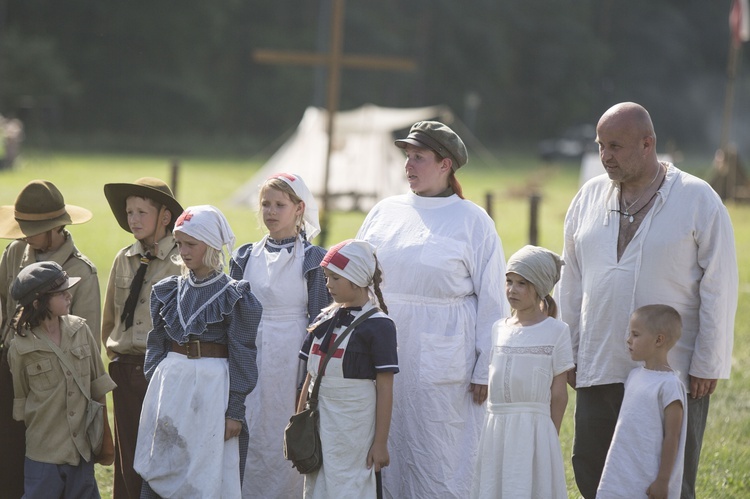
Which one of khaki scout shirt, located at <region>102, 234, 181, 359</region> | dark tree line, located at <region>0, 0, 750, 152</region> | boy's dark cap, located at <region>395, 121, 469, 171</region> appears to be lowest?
khaki scout shirt, located at <region>102, 234, 181, 359</region>

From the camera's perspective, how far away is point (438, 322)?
4.39 metres

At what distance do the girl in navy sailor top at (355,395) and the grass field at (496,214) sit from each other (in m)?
0.75

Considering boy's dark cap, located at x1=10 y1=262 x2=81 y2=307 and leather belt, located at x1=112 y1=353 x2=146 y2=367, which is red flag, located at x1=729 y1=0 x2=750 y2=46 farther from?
boy's dark cap, located at x1=10 y1=262 x2=81 y2=307

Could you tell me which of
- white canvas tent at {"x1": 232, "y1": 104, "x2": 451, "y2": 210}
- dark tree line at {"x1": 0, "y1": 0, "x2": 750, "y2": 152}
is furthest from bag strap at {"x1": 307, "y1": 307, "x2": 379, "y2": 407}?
dark tree line at {"x1": 0, "y1": 0, "x2": 750, "y2": 152}

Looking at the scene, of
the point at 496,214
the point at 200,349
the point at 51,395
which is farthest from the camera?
the point at 496,214

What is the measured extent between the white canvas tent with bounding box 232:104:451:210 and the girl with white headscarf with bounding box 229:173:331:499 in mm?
15298

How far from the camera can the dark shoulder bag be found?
3.97 meters

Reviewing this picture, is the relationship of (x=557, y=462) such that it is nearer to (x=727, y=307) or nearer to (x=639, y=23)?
(x=727, y=307)

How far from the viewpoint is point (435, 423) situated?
438 cm

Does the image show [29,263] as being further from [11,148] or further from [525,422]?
[11,148]

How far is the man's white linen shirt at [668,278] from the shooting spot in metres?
3.99

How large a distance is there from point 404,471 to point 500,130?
5733cm

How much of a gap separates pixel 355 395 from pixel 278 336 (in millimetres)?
627

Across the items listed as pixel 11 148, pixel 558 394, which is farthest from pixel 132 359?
pixel 11 148
